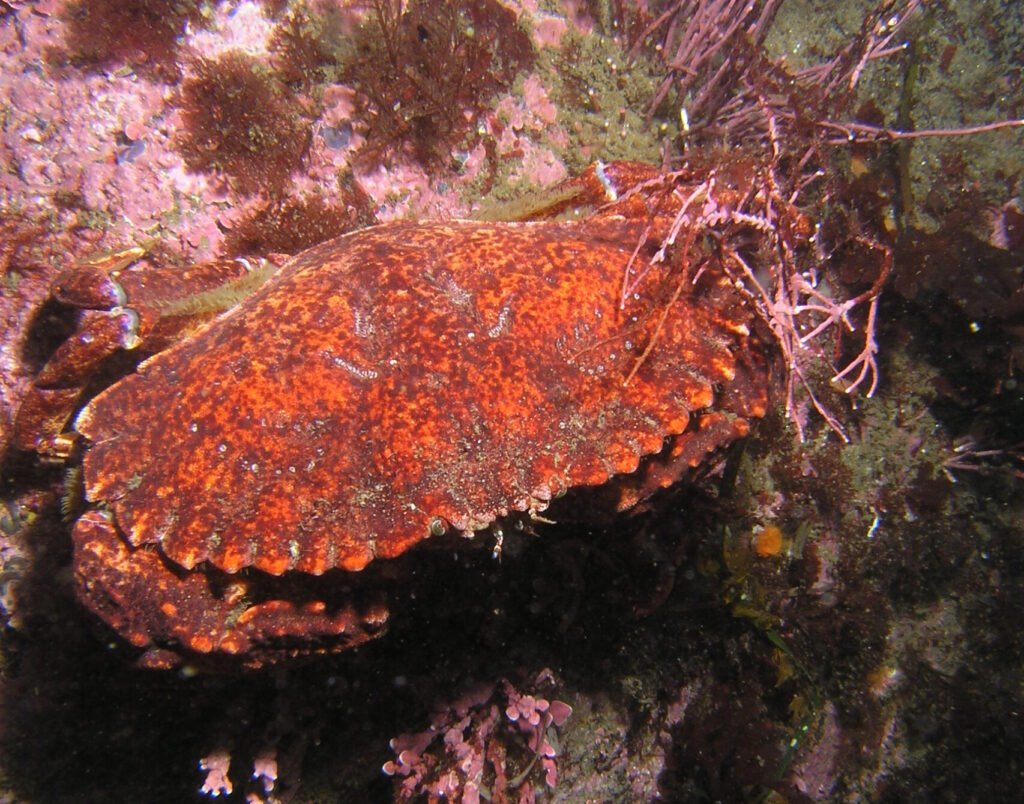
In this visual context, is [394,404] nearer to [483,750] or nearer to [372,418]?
[372,418]

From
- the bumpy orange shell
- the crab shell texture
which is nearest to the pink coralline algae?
the crab shell texture

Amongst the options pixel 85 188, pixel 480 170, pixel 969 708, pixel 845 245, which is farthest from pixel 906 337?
pixel 85 188

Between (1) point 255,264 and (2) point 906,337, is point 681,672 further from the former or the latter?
(1) point 255,264

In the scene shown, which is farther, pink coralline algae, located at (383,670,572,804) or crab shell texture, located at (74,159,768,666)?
pink coralline algae, located at (383,670,572,804)

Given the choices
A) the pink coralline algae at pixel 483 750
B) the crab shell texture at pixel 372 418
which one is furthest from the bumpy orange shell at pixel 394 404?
the pink coralline algae at pixel 483 750

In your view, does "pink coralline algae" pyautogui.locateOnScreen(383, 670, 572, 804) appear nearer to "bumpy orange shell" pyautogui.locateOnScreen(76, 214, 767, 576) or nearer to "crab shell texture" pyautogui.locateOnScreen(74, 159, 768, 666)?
"crab shell texture" pyautogui.locateOnScreen(74, 159, 768, 666)

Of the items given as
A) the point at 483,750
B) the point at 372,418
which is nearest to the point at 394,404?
the point at 372,418
